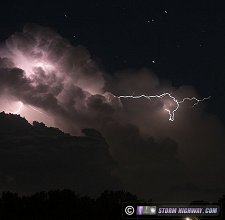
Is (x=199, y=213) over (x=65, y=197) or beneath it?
beneath

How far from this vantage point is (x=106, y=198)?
14225 centimetres

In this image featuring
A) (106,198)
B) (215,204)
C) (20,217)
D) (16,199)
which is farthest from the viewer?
(106,198)

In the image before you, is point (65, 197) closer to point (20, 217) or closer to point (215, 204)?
point (20, 217)

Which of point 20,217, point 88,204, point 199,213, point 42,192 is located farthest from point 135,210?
point 42,192

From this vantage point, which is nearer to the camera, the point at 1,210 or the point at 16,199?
the point at 1,210

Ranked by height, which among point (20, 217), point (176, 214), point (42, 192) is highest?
point (42, 192)

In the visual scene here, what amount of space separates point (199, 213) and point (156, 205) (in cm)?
322

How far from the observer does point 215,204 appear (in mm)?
43562

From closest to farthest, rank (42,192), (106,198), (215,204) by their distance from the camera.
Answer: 1. (215,204)
2. (42,192)
3. (106,198)

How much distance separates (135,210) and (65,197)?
284 feet

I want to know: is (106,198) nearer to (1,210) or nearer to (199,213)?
(1,210)

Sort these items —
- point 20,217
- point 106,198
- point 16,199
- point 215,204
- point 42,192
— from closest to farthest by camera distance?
point 215,204 → point 20,217 → point 16,199 → point 42,192 → point 106,198

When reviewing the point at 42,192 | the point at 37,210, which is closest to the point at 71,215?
the point at 37,210

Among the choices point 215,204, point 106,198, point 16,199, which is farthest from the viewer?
point 106,198
